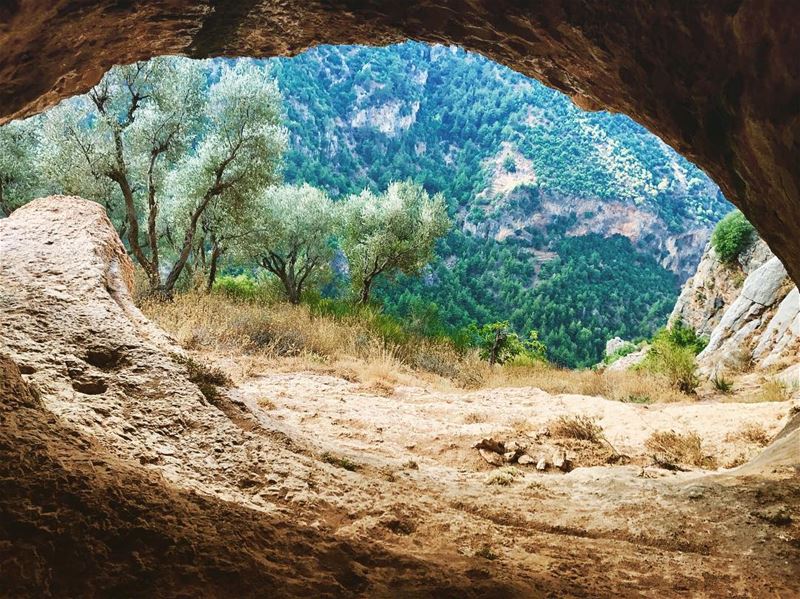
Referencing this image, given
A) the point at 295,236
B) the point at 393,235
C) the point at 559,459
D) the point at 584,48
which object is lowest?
the point at 295,236

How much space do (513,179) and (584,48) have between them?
9274 cm

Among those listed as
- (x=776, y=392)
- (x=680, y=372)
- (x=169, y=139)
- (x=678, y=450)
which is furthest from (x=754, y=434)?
(x=169, y=139)

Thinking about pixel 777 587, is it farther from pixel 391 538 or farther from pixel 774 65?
pixel 774 65

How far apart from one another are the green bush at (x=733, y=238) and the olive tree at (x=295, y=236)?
55.1 feet

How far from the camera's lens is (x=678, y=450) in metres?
5.96

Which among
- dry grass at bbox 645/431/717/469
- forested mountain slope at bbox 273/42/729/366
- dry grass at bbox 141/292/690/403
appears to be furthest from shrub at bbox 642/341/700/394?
forested mountain slope at bbox 273/42/729/366

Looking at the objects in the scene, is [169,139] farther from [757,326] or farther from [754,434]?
[757,326]

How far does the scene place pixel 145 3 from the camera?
13.0 ft

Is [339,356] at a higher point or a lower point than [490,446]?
lower

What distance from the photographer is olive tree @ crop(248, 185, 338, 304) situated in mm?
22359

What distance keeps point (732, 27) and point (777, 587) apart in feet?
8.88

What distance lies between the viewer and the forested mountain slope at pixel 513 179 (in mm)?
69500

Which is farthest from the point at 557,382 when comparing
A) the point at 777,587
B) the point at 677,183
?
the point at 677,183

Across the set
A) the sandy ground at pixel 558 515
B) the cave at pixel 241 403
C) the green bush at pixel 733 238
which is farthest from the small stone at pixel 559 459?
the green bush at pixel 733 238
